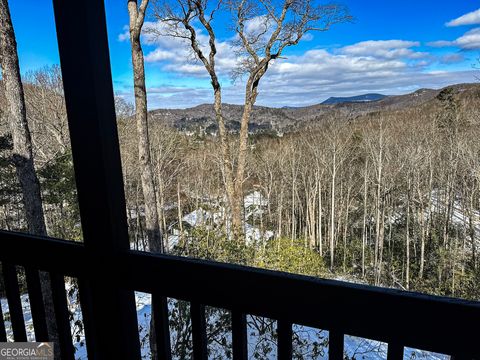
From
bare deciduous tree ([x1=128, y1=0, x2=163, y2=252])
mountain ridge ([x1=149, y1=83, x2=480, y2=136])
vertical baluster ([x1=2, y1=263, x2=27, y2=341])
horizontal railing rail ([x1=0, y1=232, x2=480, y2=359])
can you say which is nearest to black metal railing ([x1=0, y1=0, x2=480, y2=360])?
horizontal railing rail ([x1=0, y1=232, x2=480, y2=359])

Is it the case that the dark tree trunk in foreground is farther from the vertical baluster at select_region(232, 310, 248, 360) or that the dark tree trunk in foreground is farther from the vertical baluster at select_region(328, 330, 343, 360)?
the vertical baluster at select_region(328, 330, 343, 360)

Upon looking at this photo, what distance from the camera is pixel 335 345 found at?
0.71 m

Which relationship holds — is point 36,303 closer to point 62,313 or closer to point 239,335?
point 62,313

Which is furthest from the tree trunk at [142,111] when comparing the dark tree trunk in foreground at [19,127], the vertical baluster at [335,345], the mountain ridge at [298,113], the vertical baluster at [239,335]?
the mountain ridge at [298,113]

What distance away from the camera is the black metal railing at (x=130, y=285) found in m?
0.62

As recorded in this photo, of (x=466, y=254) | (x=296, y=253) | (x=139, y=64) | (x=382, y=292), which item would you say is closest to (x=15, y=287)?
(x=382, y=292)

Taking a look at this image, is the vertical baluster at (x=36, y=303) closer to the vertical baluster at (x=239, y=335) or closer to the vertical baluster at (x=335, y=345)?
the vertical baluster at (x=239, y=335)

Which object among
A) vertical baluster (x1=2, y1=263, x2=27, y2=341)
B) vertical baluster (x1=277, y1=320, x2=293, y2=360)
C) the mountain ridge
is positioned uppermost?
the mountain ridge

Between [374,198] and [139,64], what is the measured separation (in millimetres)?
14991

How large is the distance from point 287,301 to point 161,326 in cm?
45

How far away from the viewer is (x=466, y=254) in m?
13.4

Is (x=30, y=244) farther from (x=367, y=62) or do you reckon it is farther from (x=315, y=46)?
(x=315, y=46)

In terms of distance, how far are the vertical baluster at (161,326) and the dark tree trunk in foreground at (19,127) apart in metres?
3.64

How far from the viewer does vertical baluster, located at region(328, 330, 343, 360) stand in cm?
70
